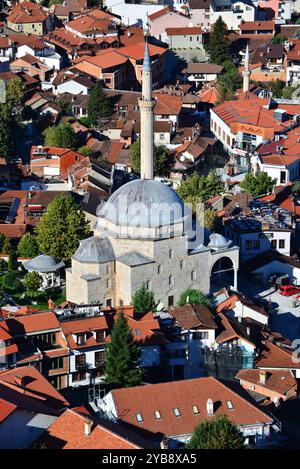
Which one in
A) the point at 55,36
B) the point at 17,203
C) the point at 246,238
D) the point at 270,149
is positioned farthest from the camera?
the point at 55,36

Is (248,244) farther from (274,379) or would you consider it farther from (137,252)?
(274,379)

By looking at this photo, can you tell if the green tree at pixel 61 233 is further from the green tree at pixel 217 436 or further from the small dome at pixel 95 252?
the green tree at pixel 217 436

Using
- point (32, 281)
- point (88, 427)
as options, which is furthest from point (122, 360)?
point (32, 281)

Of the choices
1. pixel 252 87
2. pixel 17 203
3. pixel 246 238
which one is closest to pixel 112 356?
pixel 246 238

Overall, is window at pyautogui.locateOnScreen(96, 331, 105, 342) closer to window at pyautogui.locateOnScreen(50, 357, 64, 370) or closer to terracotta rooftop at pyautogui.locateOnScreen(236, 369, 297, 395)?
window at pyautogui.locateOnScreen(50, 357, 64, 370)

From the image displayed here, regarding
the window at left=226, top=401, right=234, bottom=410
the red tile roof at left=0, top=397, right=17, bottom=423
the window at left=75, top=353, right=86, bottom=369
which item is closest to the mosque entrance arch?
the window at left=75, top=353, right=86, bottom=369

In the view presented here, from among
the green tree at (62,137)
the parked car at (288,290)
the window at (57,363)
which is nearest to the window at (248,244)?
the parked car at (288,290)

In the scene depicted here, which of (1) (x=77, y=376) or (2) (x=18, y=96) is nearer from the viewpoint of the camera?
(1) (x=77, y=376)

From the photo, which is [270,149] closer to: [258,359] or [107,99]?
[107,99]
